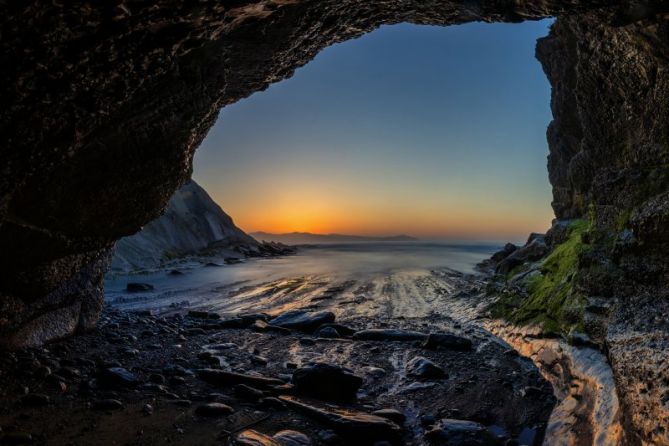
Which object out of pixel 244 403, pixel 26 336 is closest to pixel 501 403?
pixel 244 403

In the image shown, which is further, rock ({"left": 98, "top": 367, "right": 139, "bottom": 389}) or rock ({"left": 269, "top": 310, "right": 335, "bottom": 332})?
rock ({"left": 269, "top": 310, "right": 335, "bottom": 332})

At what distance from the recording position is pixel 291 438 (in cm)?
384

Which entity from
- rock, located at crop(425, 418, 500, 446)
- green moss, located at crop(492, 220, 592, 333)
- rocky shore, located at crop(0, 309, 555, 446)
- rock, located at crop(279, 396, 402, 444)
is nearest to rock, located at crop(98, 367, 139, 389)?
rocky shore, located at crop(0, 309, 555, 446)

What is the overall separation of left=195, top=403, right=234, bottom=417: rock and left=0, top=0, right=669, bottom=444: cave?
2857 millimetres

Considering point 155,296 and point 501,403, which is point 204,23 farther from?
point 155,296

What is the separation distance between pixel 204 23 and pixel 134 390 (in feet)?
14.3

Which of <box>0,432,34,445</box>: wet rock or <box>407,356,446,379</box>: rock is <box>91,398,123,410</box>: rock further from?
<box>407,356,446,379</box>: rock

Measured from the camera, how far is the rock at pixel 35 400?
4266mm

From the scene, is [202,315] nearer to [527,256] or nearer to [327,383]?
[327,383]

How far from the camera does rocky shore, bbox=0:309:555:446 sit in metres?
3.96

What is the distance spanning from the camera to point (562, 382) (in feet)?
17.5

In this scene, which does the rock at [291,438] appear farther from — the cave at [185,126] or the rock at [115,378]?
the cave at [185,126]

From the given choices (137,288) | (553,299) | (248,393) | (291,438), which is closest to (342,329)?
(248,393)

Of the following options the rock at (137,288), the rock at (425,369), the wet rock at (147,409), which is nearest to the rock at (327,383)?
the rock at (425,369)
